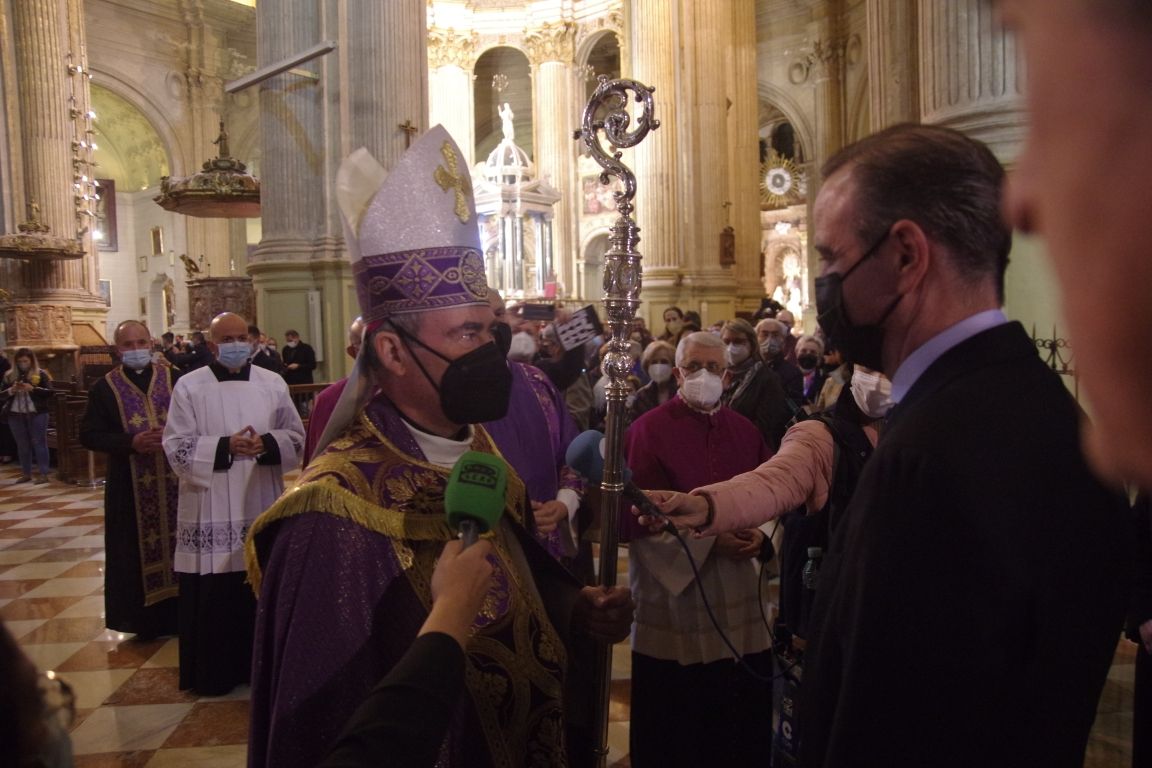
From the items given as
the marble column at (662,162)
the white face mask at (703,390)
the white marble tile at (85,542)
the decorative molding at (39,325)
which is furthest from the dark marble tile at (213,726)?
the decorative molding at (39,325)

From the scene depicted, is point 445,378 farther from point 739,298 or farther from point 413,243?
point 739,298

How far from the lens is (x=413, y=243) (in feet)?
6.83

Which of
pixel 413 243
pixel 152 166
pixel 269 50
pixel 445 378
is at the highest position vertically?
pixel 152 166

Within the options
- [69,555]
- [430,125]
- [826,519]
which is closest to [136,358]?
[69,555]

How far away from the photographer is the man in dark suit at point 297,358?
945 cm

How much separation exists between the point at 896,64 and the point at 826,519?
5.72 m

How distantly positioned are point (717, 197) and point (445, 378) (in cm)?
1494

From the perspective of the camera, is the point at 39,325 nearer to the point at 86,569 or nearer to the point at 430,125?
the point at 430,125

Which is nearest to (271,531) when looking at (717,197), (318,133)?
(318,133)

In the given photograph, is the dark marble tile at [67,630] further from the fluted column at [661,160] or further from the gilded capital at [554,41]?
the gilded capital at [554,41]

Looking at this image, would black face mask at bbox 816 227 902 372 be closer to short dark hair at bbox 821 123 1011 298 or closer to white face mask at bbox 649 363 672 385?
short dark hair at bbox 821 123 1011 298

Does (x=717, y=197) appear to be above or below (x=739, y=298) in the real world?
above

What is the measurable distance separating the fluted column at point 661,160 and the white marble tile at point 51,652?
11.8m

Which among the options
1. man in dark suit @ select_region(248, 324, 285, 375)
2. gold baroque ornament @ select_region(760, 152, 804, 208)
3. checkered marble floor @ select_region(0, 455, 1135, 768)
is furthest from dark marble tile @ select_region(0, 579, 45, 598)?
gold baroque ornament @ select_region(760, 152, 804, 208)
